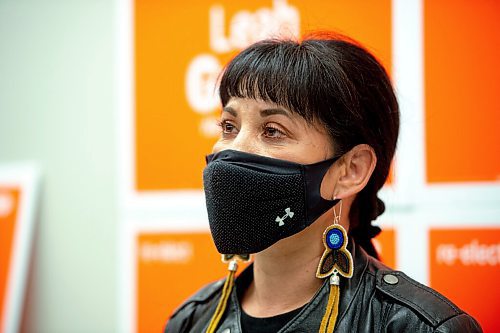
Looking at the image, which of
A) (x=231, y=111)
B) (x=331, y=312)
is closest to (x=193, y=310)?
(x=331, y=312)

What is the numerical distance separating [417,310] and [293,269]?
308 millimetres

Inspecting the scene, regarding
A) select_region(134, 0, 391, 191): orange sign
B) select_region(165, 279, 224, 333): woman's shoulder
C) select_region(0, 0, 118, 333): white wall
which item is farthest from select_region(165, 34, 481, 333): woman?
select_region(0, 0, 118, 333): white wall

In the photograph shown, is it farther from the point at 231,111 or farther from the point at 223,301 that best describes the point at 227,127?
the point at 223,301

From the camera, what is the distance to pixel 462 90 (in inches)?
89.4

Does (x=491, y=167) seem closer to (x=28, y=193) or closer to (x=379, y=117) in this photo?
(x=379, y=117)

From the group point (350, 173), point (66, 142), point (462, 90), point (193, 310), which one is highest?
point (462, 90)

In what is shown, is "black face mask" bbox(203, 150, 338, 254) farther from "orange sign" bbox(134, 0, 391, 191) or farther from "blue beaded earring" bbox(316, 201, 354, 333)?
"orange sign" bbox(134, 0, 391, 191)

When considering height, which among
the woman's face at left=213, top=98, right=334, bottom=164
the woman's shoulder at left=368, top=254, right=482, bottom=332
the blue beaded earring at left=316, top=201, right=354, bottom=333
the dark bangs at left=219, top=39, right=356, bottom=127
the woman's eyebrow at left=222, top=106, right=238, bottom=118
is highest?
the dark bangs at left=219, top=39, right=356, bottom=127

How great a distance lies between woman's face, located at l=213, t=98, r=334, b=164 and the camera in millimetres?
1457

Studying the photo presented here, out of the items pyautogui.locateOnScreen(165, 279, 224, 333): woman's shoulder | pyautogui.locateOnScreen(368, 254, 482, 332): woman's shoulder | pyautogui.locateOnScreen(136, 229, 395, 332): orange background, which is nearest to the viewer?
pyautogui.locateOnScreen(368, 254, 482, 332): woman's shoulder

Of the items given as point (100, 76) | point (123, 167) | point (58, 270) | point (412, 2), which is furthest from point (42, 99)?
point (412, 2)

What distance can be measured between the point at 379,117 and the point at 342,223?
0.88 feet

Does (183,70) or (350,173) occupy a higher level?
(183,70)

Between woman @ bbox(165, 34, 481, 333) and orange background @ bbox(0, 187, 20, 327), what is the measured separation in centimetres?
183
